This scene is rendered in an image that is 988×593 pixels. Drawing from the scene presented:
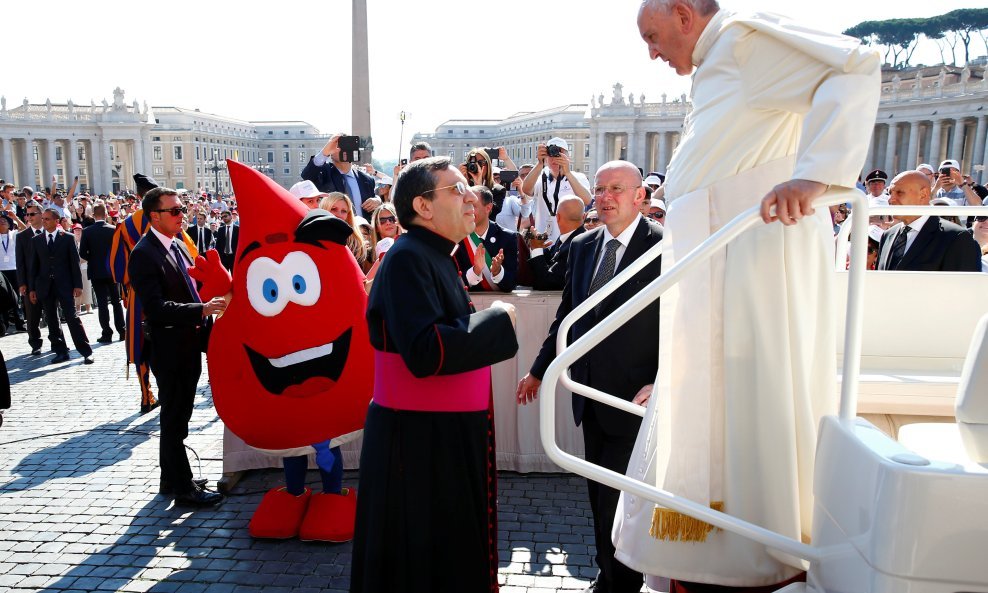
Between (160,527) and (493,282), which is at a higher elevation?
(493,282)

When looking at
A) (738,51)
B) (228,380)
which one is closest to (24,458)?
(228,380)

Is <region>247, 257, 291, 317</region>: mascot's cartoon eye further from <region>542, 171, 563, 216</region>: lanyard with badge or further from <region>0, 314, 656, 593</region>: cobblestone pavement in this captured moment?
<region>542, 171, 563, 216</region>: lanyard with badge

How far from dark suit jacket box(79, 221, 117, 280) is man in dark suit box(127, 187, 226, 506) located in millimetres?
7423

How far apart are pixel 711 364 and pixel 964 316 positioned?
5.55ft

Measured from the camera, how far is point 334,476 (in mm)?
4738

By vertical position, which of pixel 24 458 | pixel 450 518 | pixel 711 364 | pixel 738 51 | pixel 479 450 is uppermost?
pixel 738 51

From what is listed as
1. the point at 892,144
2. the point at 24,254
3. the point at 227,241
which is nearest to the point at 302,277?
the point at 24,254

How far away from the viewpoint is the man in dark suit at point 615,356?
11.6 feet

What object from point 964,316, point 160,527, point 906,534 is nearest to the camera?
point 906,534

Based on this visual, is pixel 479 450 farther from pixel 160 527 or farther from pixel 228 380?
pixel 160 527

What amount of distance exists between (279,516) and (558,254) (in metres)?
2.66

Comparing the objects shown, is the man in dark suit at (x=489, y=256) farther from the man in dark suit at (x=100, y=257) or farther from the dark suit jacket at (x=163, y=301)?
the man in dark suit at (x=100, y=257)

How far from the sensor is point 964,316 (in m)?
A: 3.24

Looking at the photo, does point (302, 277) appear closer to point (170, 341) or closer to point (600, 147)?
point (170, 341)
